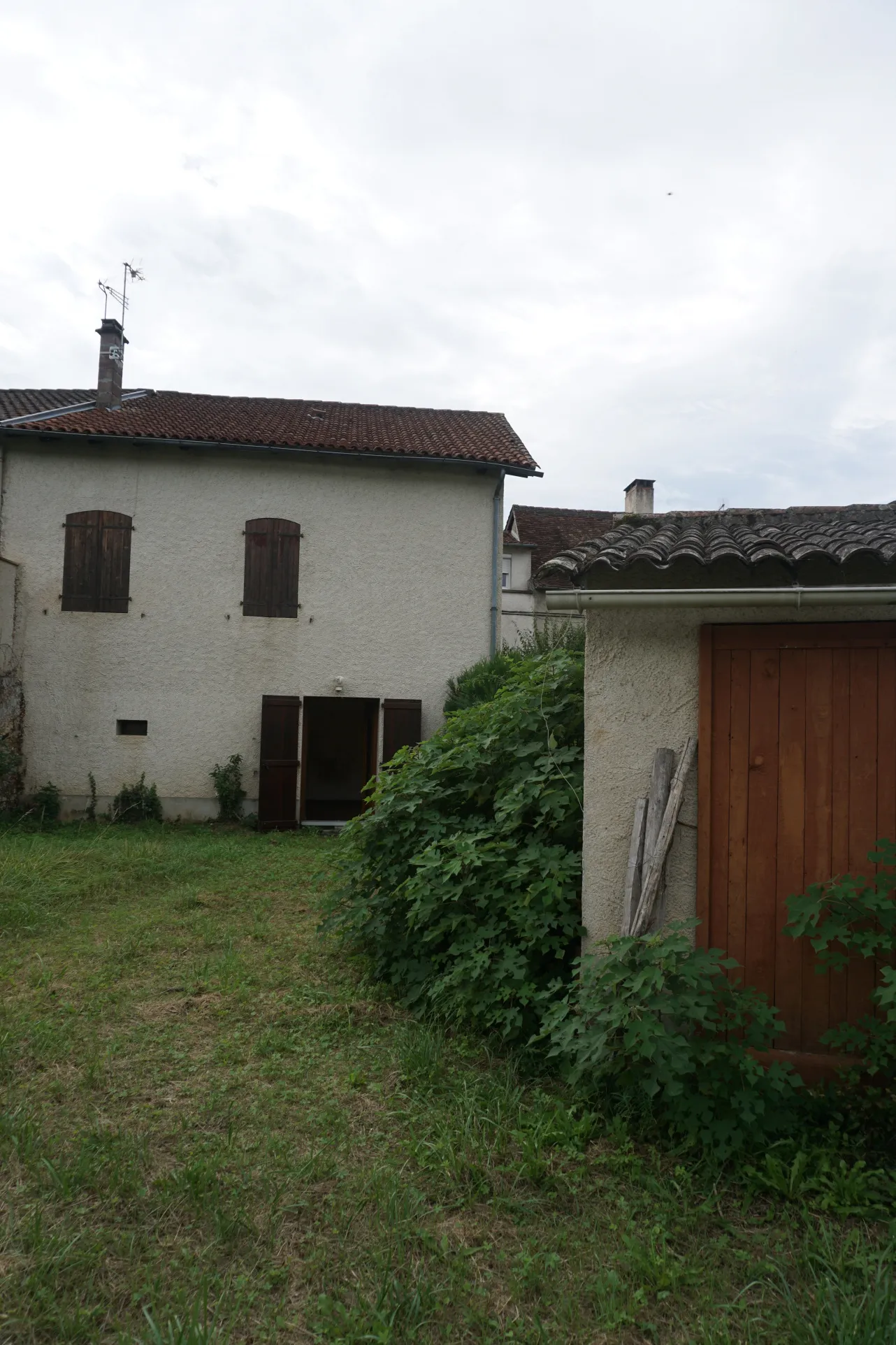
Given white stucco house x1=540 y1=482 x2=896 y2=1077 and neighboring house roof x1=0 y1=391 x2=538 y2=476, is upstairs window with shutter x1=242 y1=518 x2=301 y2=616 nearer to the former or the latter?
neighboring house roof x1=0 y1=391 x2=538 y2=476

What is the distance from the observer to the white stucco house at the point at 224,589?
12336 millimetres

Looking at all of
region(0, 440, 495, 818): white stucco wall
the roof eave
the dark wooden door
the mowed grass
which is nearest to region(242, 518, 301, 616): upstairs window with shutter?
region(0, 440, 495, 818): white stucco wall

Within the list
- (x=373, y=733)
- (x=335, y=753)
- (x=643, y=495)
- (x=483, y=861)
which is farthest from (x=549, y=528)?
(x=483, y=861)

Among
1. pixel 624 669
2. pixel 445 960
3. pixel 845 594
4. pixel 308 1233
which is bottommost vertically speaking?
pixel 308 1233

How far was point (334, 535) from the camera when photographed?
12.9 m

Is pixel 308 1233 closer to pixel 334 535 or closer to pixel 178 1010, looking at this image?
pixel 178 1010

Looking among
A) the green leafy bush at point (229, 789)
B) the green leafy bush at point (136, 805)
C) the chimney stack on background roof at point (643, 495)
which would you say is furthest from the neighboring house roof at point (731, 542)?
the chimney stack on background roof at point (643, 495)

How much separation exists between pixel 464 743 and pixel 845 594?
2.52 metres

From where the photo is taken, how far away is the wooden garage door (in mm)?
3902

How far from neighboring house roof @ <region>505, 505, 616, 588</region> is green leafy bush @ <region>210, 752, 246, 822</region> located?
470 inches

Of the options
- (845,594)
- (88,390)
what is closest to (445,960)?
(845,594)

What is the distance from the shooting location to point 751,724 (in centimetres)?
408

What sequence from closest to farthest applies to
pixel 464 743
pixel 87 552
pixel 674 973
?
pixel 674 973 < pixel 464 743 < pixel 87 552

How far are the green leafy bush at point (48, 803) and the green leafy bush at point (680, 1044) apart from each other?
32.7 ft
